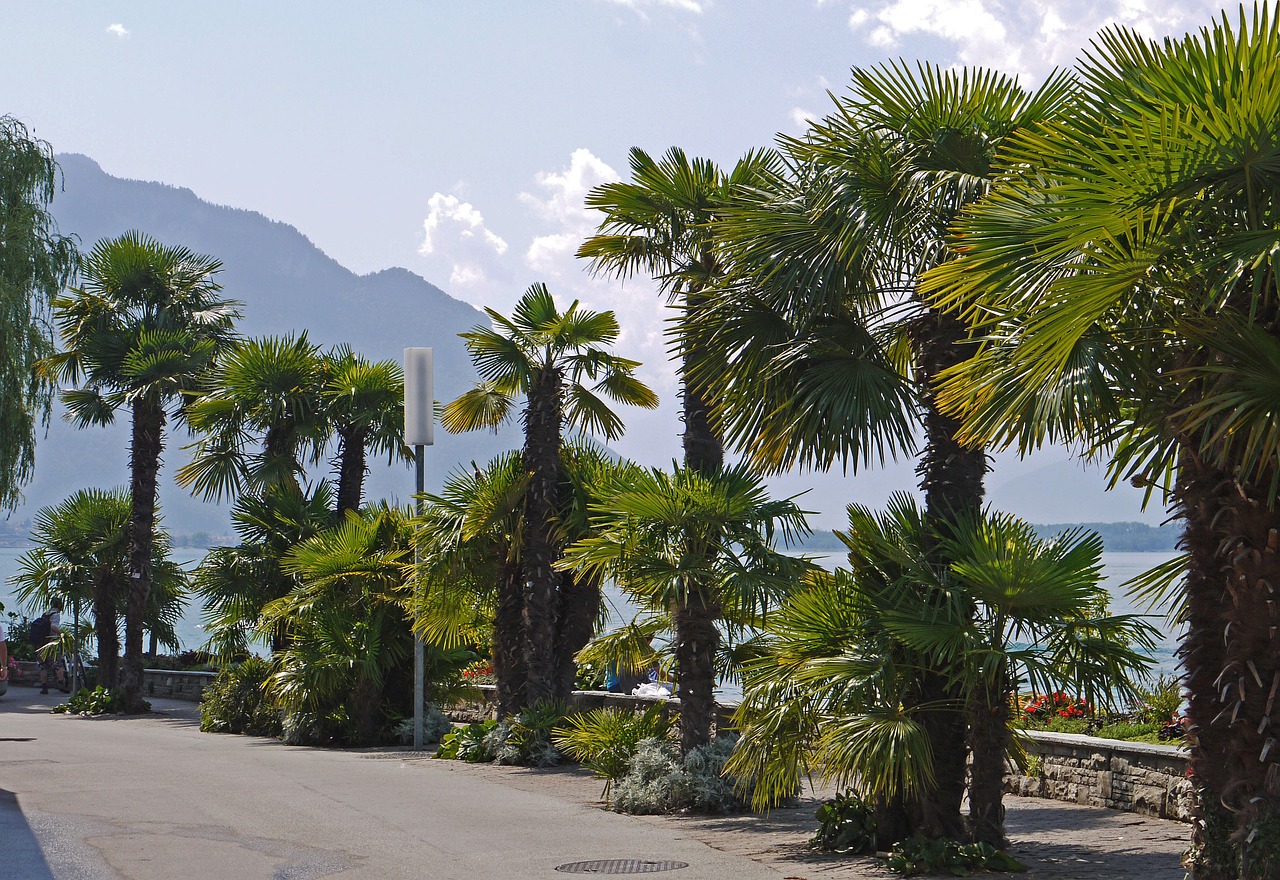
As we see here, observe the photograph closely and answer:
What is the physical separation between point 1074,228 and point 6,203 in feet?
73.7

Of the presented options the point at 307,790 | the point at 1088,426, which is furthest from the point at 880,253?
the point at 307,790

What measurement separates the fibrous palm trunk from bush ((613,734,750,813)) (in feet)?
10.4

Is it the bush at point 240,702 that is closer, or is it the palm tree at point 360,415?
the bush at point 240,702

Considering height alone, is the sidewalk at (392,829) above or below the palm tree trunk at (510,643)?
below

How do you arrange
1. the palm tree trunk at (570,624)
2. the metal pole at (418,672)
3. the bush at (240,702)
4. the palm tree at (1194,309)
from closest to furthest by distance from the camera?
1. the palm tree at (1194,309)
2. the palm tree trunk at (570,624)
3. the metal pole at (418,672)
4. the bush at (240,702)

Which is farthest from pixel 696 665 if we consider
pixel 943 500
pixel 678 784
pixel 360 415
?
pixel 360 415

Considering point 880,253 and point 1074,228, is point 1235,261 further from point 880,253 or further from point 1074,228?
point 880,253

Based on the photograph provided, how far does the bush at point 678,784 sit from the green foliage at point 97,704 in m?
17.3

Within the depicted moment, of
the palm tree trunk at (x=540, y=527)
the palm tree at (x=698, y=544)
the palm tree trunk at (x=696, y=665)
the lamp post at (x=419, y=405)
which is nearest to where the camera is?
the palm tree at (x=698, y=544)

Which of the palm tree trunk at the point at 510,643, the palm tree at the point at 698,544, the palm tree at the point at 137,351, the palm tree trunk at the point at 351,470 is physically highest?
the palm tree at the point at 137,351

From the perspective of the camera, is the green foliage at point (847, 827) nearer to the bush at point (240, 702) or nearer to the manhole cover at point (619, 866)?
the manhole cover at point (619, 866)

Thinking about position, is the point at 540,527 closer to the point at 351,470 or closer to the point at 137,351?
the point at 351,470

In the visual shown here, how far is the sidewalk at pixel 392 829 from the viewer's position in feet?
29.9

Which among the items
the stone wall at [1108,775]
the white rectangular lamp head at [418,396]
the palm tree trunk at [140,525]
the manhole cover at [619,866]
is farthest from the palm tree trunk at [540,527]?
the palm tree trunk at [140,525]
